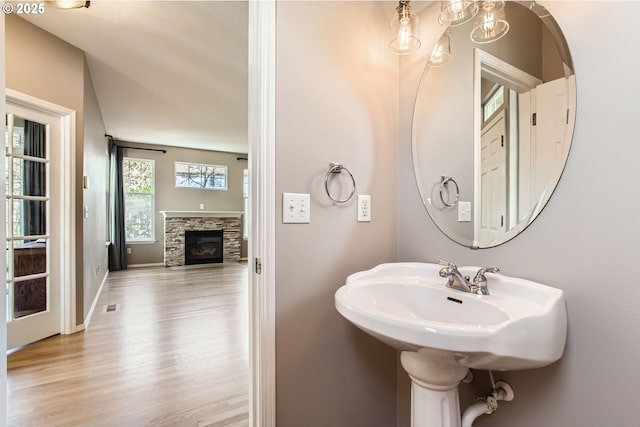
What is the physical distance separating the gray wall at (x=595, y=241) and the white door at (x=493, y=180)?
0.37 feet

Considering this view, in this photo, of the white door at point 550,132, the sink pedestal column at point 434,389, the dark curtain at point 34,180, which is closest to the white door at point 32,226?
the dark curtain at point 34,180

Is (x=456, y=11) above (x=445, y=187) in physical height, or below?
above

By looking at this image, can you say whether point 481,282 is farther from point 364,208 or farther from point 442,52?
point 442,52

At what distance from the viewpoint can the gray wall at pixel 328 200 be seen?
110 centimetres

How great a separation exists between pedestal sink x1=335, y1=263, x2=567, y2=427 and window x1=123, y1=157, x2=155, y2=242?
6.16 metres

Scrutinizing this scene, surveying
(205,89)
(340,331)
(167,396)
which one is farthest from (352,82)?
(205,89)

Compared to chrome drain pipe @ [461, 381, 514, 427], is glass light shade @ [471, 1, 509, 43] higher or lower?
higher

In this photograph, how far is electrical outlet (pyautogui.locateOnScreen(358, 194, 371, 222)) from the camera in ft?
4.23

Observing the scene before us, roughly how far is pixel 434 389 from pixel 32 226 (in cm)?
326

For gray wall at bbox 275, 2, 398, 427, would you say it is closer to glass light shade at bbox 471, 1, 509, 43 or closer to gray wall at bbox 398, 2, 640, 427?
glass light shade at bbox 471, 1, 509, 43

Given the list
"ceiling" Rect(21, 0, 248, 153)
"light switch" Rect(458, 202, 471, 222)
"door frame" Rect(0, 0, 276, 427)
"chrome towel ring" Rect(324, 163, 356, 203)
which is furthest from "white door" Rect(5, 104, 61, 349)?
"light switch" Rect(458, 202, 471, 222)

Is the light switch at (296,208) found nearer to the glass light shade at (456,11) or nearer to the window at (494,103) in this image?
the window at (494,103)

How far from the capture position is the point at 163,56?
2607 millimetres

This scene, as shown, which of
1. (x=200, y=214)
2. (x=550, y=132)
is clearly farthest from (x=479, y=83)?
(x=200, y=214)
